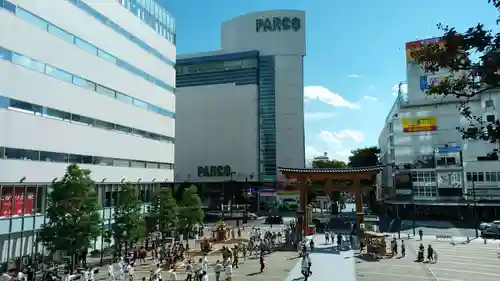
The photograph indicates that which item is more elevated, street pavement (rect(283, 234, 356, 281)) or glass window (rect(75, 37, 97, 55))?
glass window (rect(75, 37, 97, 55))

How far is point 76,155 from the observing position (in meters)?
32.2

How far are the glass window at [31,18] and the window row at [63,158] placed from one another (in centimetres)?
897

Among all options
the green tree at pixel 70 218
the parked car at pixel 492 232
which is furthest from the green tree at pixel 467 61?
the parked car at pixel 492 232

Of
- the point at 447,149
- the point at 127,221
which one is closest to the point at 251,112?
the point at 447,149

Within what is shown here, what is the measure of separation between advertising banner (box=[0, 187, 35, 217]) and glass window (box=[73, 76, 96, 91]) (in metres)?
9.71

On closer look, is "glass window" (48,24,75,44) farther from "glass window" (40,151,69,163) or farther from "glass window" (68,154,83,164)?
"glass window" (68,154,83,164)

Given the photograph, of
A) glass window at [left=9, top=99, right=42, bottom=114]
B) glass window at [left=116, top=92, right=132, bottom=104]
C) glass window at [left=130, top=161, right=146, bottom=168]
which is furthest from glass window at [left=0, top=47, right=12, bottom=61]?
glass window at [left=130, top=161, right=146, bottom=168]

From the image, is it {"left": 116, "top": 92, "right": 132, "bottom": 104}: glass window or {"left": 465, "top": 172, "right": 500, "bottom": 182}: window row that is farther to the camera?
{"left": 465, "top": 172, "right": 500, "bottom": 182}: window row

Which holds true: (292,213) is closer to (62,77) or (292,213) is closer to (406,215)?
(406,215)

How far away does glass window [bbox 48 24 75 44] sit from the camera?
29.7 m

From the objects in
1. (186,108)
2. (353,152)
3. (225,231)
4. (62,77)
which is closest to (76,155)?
(62,77)

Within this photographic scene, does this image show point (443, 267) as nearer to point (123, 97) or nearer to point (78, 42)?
point (123, 97)

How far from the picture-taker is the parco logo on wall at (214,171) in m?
86.8

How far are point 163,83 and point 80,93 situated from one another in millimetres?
15770
